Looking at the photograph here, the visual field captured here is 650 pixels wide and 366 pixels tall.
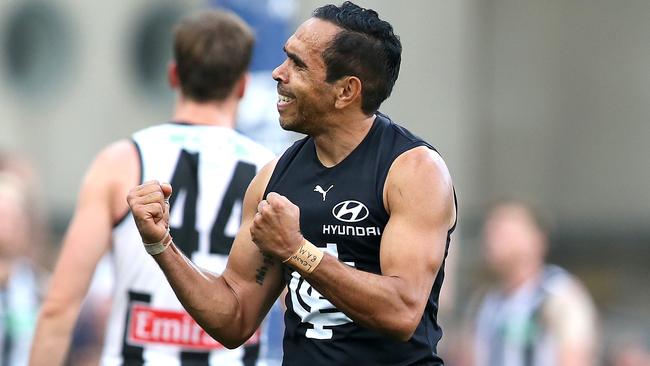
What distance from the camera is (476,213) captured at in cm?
2012

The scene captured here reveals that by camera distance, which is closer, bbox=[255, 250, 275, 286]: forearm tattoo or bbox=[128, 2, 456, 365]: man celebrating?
bbox=[128, 2, 456, 365]: man celebrating

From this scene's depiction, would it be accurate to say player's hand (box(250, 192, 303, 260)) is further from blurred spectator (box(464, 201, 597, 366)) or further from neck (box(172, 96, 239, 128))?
blurred spectator (box(464, 201, 597, 366))

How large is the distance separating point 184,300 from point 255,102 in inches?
102

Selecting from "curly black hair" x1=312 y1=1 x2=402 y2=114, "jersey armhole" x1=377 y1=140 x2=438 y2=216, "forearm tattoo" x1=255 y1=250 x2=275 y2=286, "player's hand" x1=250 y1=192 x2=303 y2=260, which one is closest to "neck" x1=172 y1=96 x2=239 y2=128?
"forearm tattoo" x1=255 y1=250 x2=275 y2=286

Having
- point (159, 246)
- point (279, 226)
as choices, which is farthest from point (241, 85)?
point (279, 226)

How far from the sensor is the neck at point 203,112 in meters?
5.87

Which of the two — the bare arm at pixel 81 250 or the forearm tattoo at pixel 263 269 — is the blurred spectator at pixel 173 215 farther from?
the forearm tattoo at pixel 263 269

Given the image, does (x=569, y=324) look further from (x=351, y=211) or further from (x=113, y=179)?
(x=351, y=211)

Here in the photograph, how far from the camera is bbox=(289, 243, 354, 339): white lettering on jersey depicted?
4537 mm

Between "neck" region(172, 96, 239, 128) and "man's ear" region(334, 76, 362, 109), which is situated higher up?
"man's ear" region(334, 76, 362, 109)

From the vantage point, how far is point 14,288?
27.2 feet

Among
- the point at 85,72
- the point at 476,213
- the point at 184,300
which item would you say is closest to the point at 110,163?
the point at 184,300

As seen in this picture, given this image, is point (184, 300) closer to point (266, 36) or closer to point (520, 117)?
point (266, 36)

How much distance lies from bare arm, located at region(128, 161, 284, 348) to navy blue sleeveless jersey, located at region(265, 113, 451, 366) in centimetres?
16
